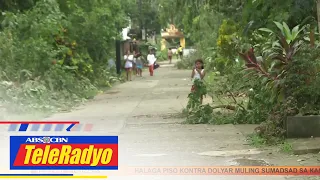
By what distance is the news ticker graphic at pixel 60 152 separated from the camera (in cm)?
684

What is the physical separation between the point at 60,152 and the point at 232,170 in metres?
2.56

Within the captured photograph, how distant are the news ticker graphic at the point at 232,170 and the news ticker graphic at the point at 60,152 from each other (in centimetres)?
118

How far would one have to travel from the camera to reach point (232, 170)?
8.23 m

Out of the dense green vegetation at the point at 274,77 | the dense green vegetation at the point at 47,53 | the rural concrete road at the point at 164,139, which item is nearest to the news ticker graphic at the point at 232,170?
the rural concrete road at the point at 164,139

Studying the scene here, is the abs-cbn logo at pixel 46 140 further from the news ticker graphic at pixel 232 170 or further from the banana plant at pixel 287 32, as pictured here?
the banana plant at pixel 287 32

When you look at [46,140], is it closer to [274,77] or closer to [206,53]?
[274,77]

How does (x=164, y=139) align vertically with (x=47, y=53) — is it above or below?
below

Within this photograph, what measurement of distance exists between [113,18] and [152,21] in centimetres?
3175

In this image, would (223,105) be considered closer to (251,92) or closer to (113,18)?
(251,92)

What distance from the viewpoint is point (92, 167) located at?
6.98m

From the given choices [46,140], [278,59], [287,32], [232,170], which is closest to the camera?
[46,140]

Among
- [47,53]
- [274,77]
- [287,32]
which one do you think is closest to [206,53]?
[47,53]

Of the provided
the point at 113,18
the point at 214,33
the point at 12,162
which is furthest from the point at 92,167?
the point at 214,33

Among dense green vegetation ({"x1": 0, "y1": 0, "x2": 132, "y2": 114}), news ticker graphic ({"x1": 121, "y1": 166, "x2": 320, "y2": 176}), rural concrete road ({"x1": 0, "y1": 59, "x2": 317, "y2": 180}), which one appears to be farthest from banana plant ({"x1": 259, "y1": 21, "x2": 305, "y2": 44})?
dense green vegetation ({"x1": 0, "y1": 0, "x2": 132, "y2": 114})
